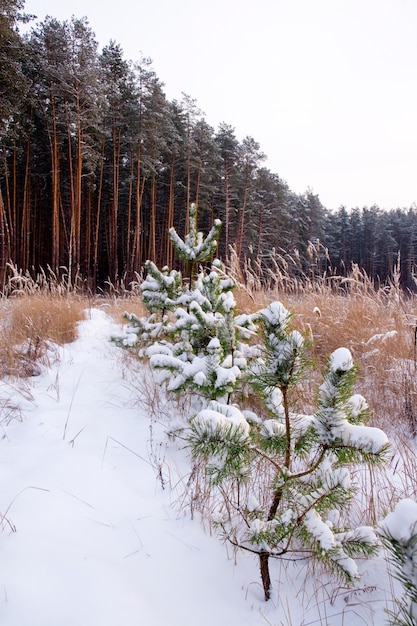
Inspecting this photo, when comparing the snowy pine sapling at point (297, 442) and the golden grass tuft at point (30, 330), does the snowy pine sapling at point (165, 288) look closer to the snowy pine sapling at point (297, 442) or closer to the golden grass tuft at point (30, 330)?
the golden grass tuft at point (30, 330)

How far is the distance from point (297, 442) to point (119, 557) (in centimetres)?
78

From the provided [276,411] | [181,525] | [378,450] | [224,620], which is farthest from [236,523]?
[378,450]

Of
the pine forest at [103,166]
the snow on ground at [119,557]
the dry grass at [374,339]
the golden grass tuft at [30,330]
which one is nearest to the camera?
the snow on ground at [119,557]

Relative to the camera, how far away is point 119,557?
1265 millimetres

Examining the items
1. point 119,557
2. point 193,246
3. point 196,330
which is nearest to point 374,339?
point 196,330

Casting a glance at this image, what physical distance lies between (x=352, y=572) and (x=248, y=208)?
87.0 feet

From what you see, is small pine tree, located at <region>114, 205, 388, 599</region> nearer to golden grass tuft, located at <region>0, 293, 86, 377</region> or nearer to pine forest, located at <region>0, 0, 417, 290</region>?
golden grass tuft, located at <region>0, 293, 86, 377</region>

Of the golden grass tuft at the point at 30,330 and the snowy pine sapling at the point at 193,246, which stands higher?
the snowy pine sapling at the point at 193,246

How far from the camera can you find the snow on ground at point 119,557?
1.06 metres

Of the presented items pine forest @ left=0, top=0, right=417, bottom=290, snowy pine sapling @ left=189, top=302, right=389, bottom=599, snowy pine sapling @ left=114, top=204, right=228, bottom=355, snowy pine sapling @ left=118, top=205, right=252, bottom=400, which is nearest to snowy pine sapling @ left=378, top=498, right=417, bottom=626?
snowy pine sapling @ left=189, top=302, right=389, bottom=599

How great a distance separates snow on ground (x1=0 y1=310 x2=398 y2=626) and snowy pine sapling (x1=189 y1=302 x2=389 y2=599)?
174 millimetres

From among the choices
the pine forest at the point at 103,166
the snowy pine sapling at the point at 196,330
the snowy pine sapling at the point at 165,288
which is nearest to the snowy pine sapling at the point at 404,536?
the snowy pine sapling at the point at 196,330

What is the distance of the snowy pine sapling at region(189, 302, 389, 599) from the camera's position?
87 cm

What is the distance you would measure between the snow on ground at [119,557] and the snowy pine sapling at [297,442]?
0.17 metres
